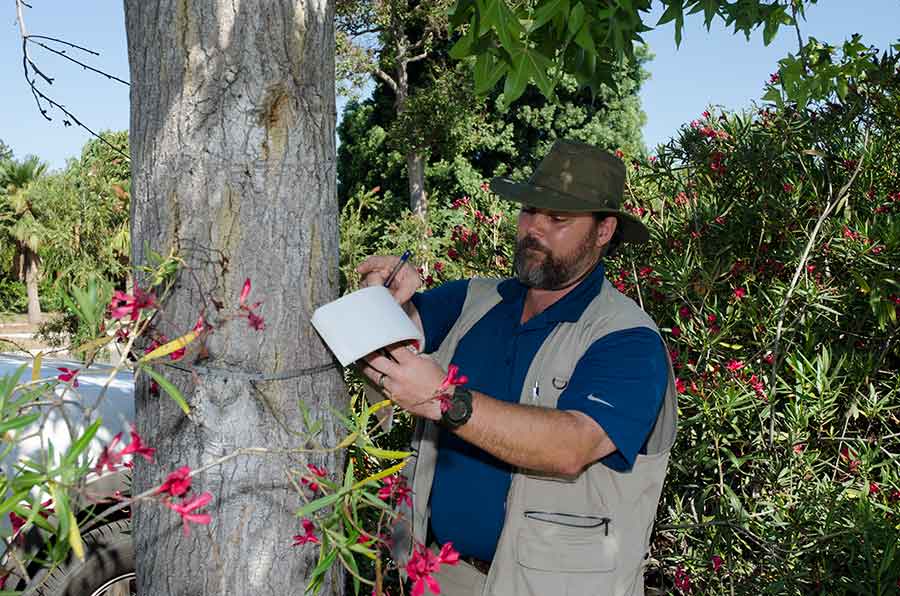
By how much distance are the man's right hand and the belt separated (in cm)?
83

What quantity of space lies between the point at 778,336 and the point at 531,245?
175 centimetres

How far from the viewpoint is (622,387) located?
92.4 inches

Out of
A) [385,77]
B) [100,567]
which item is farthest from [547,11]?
[385,77]

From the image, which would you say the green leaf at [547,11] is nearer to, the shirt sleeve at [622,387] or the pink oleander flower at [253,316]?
the shirt sleeve at [622,387]

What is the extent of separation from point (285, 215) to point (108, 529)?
2.43 m

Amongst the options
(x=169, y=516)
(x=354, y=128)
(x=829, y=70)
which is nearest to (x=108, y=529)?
(x=169, y=516)

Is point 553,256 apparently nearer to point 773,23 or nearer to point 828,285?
point 773,23

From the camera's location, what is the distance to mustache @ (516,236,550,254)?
2850 millimetres

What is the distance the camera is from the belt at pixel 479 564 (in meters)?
2.71

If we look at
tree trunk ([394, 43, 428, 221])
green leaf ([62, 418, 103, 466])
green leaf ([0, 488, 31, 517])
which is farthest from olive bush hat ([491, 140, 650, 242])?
tree trunk ([394, 43, 428, 221])

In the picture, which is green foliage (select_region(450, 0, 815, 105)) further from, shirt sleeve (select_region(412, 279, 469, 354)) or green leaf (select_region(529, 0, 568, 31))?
shirt sleeve (select_region(412, 279, 469, 354))

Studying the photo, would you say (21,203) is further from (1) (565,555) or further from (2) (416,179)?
(1) (565,555)

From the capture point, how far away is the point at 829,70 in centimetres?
409

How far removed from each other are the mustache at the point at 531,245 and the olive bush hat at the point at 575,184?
14cm
